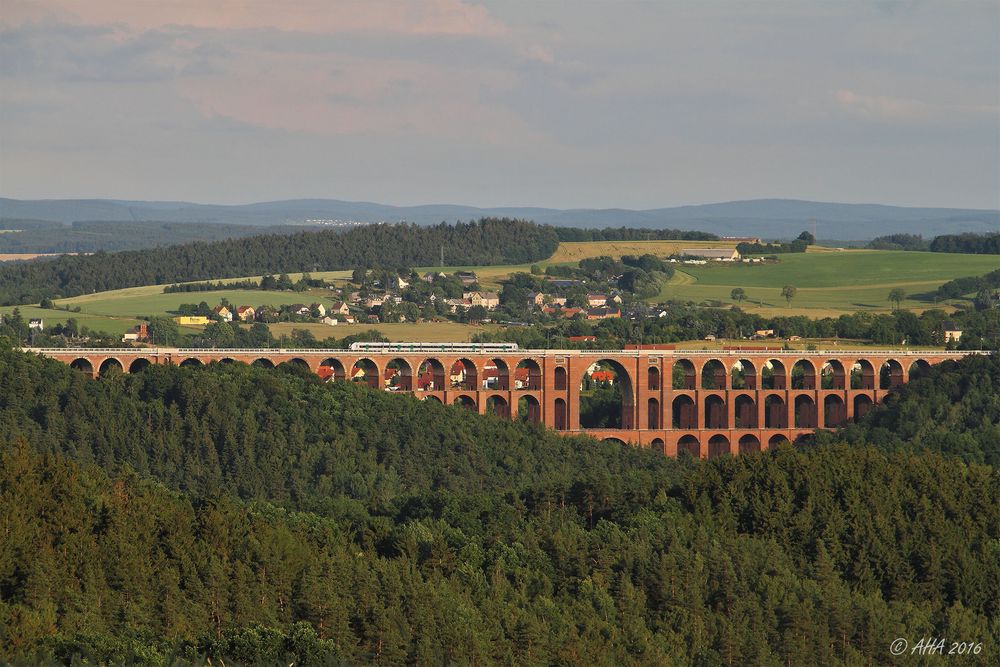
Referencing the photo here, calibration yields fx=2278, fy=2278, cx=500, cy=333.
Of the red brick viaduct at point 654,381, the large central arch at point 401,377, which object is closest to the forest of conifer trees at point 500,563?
the red brick viaduct at point 654,381

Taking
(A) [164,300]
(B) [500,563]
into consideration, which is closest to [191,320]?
(A) [164,300]

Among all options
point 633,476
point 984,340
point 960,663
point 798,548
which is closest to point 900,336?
point 984,340

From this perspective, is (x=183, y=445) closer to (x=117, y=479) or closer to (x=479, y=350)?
(x=117, y=479)

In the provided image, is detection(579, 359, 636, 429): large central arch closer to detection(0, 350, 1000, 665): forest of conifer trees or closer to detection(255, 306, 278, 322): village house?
detection(0, 350, 1000, 665): forest of conifer trees

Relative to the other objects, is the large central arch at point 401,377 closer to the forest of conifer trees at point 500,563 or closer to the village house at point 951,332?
the forest of conifer trees at point 500,563

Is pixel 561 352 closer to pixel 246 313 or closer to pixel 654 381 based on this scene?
pixel 654 381

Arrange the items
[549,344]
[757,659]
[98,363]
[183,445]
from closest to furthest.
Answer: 1. [757,659]
2. [183,445]
3. [98,363]
4. [549,344]

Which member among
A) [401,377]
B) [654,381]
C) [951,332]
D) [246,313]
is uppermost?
[246,313]
